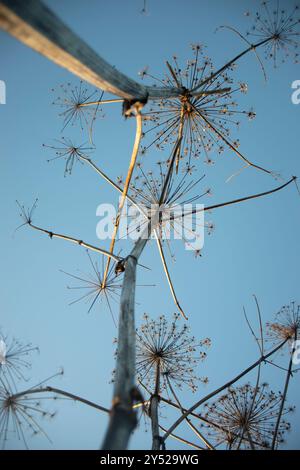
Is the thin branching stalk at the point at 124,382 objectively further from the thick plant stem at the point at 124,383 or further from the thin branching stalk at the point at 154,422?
the thin branching stalk at the point at 154,422

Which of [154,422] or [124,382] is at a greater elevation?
[154,422]

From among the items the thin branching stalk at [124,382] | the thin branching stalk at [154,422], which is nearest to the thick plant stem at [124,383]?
the thin branching stalk at [124,382]

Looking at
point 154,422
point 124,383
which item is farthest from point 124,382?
point 154,422

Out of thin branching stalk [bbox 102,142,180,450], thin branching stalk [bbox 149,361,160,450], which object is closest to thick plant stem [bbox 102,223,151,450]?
thin branching stalk [bbox 102,142,180,450]

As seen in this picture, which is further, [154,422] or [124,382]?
[154,422]

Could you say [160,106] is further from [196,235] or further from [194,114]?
[196,235]

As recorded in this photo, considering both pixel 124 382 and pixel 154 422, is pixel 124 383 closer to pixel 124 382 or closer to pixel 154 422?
pixel 124 382

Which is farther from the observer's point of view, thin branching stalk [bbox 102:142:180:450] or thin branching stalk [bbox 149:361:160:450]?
thin branching stalk [bbox 149:361:160:450]

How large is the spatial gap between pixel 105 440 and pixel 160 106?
4.91 meters

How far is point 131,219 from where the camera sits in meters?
5.29

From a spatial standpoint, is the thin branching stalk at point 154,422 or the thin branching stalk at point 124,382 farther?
the thin branching stalk at point 154,422

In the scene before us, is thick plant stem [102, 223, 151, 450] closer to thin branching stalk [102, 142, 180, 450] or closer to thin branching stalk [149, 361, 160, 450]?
thin branching stalk [102, 142, 180, 450]

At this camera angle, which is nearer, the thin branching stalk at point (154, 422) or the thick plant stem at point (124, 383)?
the thick plant stem at point (124, 383)
